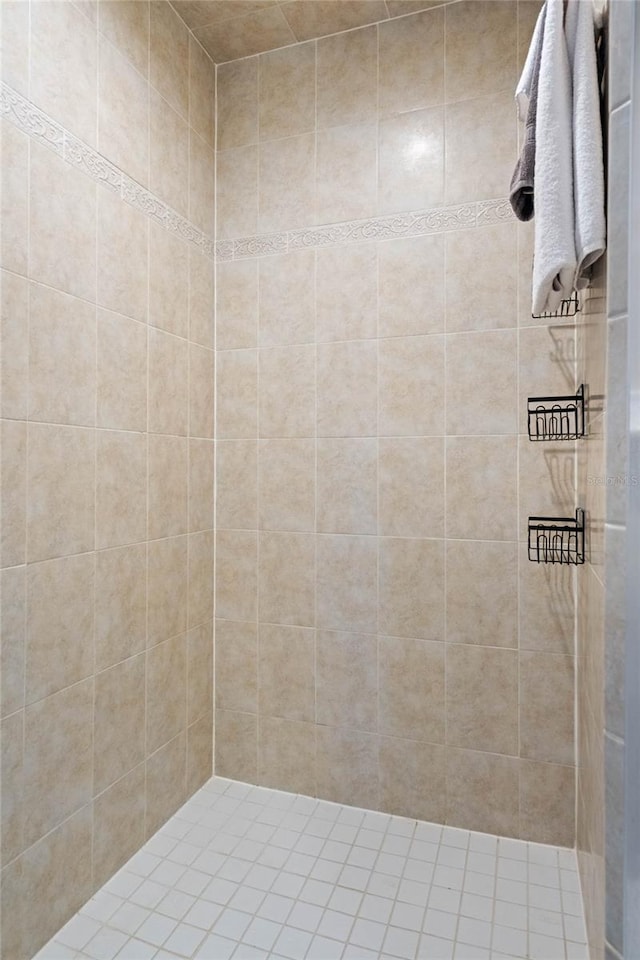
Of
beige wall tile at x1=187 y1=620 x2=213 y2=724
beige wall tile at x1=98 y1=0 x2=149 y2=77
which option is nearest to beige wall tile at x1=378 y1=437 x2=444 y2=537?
beige wall tile at x1=187 y1=620 x2=213 y2=724

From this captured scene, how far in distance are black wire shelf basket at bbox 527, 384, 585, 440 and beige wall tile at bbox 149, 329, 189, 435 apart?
107 cm

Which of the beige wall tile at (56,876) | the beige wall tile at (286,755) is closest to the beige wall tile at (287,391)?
the beige wall tile at (286,755)

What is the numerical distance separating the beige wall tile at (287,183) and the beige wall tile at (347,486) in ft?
2.57

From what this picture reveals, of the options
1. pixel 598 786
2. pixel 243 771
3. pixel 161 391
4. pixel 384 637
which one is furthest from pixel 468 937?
pixel 161 391

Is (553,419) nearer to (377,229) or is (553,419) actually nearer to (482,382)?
(482,382)

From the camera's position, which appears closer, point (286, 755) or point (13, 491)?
point (13, 491)

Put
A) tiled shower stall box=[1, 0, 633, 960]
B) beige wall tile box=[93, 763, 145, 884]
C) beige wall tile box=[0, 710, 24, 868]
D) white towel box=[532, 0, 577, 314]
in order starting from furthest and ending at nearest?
beige wall tile box=[93, 763, 145, 884]
tiled shower stall box=[1, 0, 633, 960]
beige wall tile box=[0, 710, 24, 868]
white towel box=[532, 0, 577, 314]

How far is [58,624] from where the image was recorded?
4.52ft

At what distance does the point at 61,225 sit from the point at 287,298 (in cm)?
77

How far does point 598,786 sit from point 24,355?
148 cm

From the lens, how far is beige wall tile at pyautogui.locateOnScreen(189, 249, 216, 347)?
1.92 metres

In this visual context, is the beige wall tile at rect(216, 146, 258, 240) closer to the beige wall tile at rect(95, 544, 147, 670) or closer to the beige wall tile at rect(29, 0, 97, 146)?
the beige wall tile at rect(29, 0, 97, 146)

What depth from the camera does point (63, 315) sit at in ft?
4.56

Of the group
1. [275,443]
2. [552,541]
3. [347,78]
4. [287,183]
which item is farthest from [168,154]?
[552,541]
